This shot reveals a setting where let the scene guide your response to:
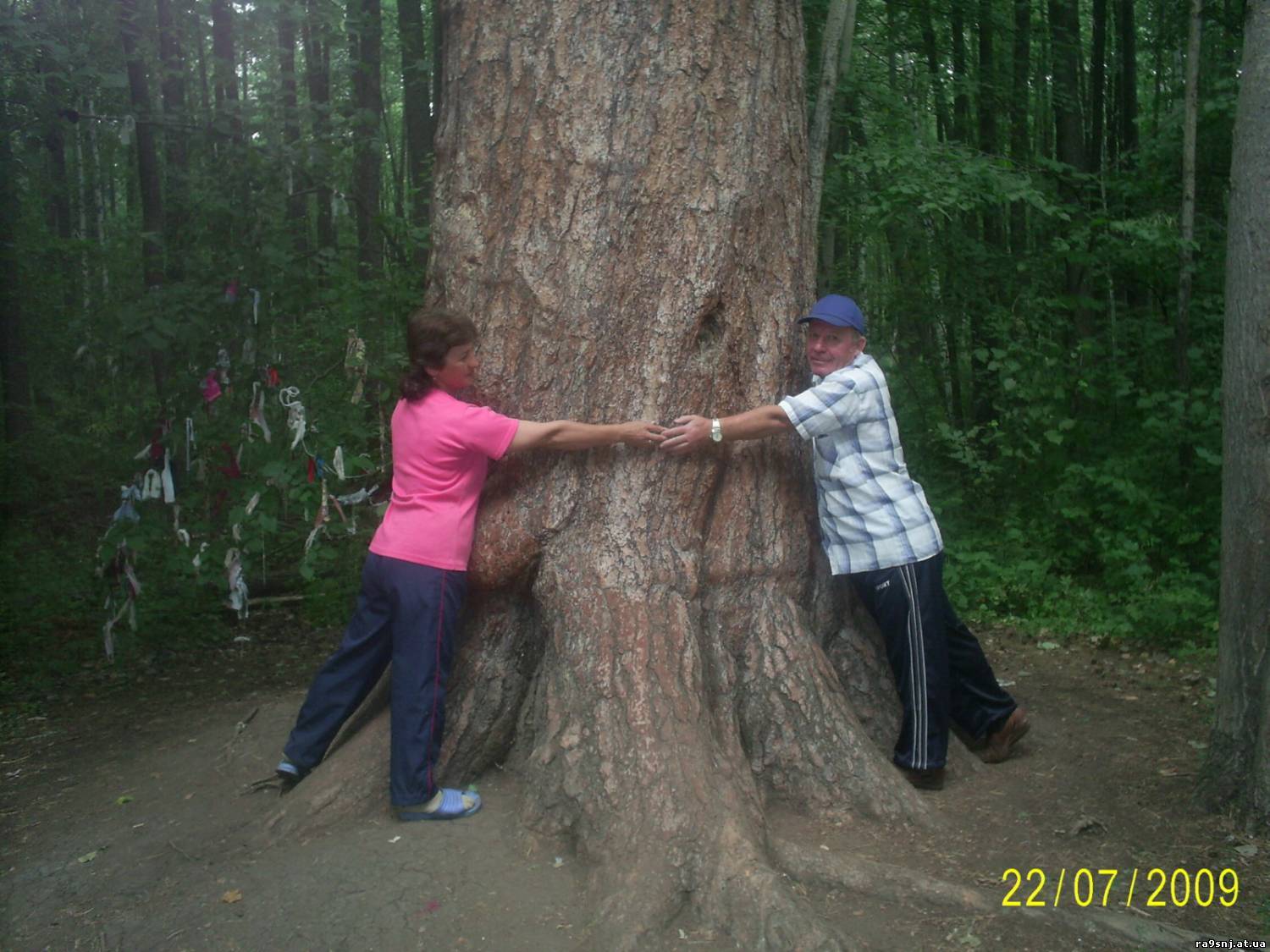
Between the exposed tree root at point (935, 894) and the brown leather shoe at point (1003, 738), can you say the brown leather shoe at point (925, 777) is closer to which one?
the brown leather shoe at point (1003, 738)

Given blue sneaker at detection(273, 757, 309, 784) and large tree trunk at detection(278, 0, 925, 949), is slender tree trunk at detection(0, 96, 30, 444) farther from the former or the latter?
blue sneaker at detection(273, 757, 309, 784)

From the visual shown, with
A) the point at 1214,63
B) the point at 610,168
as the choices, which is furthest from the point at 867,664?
the point at 1214,63

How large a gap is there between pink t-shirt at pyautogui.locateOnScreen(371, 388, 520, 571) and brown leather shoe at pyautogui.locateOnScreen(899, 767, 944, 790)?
78.1 inches

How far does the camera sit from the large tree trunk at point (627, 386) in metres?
4.05

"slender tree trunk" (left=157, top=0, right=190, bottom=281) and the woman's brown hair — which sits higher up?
"slender tree trunk" (left=157, top=0, right=190, bottom=281)

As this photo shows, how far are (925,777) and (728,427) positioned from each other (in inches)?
65.5

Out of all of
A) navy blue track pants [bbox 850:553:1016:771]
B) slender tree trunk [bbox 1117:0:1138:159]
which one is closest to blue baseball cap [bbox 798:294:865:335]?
navy blue track pants [bbox 850:553:1016:771]

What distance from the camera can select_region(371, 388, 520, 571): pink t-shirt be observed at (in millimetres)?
3975

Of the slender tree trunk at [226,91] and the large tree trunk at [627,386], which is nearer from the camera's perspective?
the large tree trunk at [627,386]

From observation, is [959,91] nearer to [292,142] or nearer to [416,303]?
[416,303]

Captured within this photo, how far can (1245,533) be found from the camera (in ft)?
12.9

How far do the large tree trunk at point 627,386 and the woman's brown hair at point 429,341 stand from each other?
0.20m

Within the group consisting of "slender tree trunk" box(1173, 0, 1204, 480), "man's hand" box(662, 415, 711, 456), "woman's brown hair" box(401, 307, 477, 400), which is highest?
"slender tree trunk" box(1173, 0, 1204, 480)

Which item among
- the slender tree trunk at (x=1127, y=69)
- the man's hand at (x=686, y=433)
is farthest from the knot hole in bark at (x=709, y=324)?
the slender tree trunk at (x=1127, y=69)
